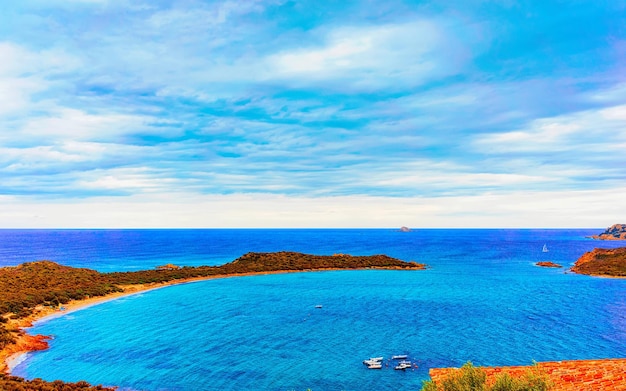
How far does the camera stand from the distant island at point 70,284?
165ft

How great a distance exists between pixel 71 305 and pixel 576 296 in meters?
109

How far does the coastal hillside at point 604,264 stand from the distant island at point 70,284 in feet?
180

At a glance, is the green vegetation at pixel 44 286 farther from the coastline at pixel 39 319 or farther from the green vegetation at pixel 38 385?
the green vegetation at pixel 38 385

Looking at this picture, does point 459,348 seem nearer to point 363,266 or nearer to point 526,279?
point 526,279

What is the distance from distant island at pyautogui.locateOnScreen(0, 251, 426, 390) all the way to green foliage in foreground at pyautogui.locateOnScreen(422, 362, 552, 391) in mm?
32500

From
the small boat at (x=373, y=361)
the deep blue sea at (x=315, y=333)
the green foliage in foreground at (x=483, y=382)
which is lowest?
the deep blue sea at (x=315, y=333)

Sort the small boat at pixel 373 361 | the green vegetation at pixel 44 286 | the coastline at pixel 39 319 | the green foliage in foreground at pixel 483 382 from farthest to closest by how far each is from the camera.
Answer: the green vegetation at pixel 44 286
the coastline at pixel 39 319
the small boat at pixel 373 361
the green foliage in foreground at pixel 483 382

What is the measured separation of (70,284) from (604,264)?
159497 mm

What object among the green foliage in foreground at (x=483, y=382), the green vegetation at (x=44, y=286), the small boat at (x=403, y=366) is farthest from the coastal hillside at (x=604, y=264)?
the green vegetation at (x=44, y=286)

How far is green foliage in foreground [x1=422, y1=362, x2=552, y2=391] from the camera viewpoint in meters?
24.2

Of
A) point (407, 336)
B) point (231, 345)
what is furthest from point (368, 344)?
point (231, 345)

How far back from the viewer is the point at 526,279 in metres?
119

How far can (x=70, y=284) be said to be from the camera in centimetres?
9062

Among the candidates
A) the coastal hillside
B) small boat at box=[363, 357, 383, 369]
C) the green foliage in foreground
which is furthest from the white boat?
the coastal hillside
